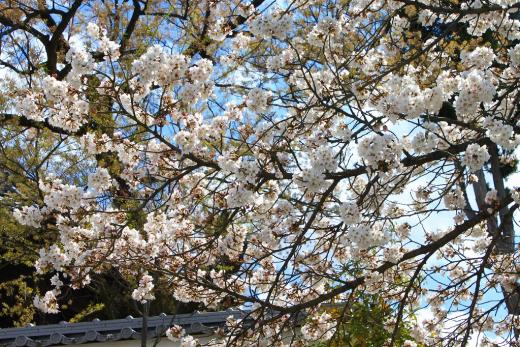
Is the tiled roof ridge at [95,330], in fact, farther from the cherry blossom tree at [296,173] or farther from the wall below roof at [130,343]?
the cherry blossom tree at [296,173]

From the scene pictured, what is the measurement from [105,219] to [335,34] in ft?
6.53

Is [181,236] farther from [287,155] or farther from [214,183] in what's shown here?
[214,183]

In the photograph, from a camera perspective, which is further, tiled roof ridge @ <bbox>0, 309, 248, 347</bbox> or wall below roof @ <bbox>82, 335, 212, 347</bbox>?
wall below roof @ <bbox>82, 335, 212, 347</bbox>

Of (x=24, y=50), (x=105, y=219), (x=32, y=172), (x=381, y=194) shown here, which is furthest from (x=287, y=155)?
(x=24, y=50)

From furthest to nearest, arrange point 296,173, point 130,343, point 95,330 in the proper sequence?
point 130,343
point 95,330
point 296,173

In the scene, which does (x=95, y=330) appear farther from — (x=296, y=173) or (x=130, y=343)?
(x=296, y=173)

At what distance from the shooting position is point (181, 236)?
4.69 m

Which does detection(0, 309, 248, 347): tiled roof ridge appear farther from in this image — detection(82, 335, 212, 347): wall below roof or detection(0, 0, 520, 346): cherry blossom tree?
detection(0, 0, 520, 346): cherry blossom tree

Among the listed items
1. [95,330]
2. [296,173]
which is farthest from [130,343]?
[296,173]

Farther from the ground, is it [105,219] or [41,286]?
[41,286]

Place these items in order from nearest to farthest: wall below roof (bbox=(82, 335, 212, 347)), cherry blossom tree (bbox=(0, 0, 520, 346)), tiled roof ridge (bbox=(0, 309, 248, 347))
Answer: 1. cherry blossom tree (bbox=(0, 0, 520, 346))
2. tiled roof ridge (bbox=(0, 309, 248, 347))
3. wall below roof (bbox=(82, 335, 212, 347))

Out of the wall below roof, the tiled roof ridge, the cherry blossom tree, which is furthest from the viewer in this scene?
the wall below roof

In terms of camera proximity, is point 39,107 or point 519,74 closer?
point 519,74

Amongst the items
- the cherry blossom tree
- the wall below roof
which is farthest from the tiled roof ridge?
the cherry blossom tree
